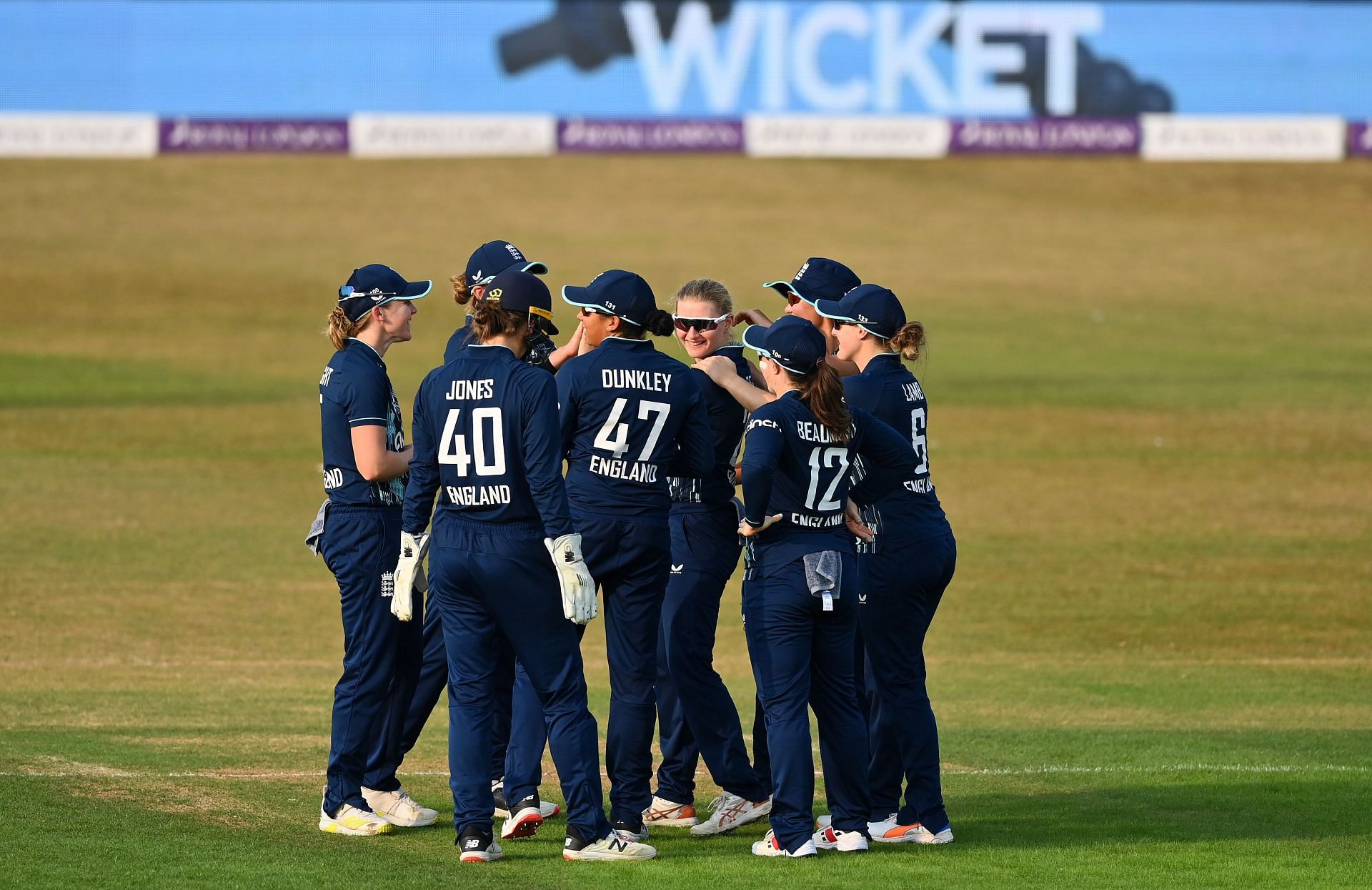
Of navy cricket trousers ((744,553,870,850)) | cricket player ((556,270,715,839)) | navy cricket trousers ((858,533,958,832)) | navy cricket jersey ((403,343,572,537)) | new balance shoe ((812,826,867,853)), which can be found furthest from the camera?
navy cricket trousers ((858,533,958,832))

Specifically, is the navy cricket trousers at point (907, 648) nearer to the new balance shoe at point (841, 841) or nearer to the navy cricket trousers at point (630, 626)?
A: the new balance shoe at point (841, 841)

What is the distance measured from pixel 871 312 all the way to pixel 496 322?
1.79m

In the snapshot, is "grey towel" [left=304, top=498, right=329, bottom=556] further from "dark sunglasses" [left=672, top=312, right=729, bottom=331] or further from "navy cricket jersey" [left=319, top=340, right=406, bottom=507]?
"dark sunglasses" [left=672, top=312, right=729, bottom=331]

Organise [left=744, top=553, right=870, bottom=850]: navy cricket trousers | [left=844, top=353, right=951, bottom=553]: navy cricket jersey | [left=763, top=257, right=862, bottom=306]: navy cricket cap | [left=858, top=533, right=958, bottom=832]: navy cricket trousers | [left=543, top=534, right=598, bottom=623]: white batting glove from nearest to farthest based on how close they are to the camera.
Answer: [left=543, top=534, right=598, bottom=623]: white batting glove < [left=744, top=553, right=870, bottom=850]: navy cricket trousers < [left=858, top=533, right=958, bottom=832]: navy cricket trousers < [left=844, top=353, right=951, bottom=553]: navy cricket jersey < [left=763, top=257, right=862, bottom=306]: navy cricket cap

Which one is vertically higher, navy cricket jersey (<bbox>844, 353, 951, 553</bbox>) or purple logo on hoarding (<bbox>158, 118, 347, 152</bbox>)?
purple logo on hoarding (<bbox>158, 118, 347, 152</bbox>)

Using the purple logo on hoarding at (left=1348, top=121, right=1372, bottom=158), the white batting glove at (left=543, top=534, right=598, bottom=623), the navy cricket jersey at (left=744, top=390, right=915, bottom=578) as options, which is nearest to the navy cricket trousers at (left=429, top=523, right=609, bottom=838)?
the white batting glove at (left=543, top=534, right=598, bottom=623)

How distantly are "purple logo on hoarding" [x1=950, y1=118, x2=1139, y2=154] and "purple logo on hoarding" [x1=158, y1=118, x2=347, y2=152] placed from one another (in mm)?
14164

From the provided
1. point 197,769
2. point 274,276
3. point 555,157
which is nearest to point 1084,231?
point 555,157

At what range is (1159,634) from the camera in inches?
604

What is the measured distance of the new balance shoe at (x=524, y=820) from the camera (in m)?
8.11

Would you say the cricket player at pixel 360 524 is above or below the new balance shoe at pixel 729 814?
above

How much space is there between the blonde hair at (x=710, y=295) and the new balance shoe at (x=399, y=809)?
Result: 2.69 metres

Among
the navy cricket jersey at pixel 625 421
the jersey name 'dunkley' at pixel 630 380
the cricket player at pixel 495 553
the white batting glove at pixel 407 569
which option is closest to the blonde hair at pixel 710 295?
the navy cricket jersey at pixel 625 421

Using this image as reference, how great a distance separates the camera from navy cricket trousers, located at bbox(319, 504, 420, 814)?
8219 mm
